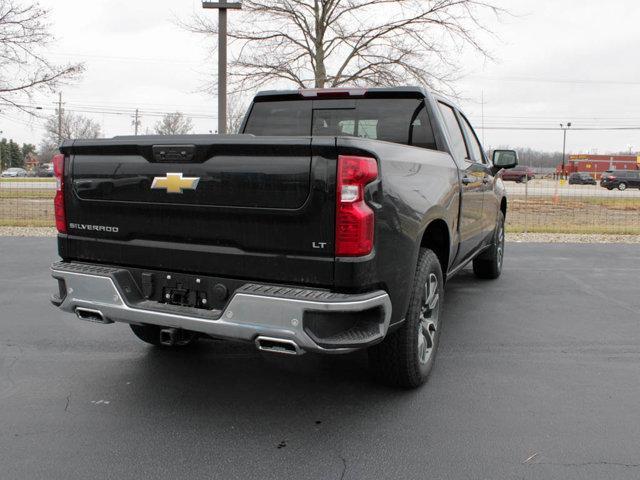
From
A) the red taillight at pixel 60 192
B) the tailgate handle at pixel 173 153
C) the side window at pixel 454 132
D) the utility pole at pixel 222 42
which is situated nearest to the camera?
the tailgate handle at pixel 173 153

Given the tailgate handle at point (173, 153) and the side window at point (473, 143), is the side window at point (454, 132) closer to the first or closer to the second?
the side window at point (473, 143)

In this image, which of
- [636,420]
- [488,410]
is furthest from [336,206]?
Result: [636,420]

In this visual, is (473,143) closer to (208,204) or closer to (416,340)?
(416,340)

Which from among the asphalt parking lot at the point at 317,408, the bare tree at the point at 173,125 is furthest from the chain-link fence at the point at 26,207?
the bare tree at the point at 173,125

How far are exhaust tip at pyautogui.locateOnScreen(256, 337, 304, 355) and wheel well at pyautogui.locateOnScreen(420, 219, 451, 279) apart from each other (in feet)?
4.39

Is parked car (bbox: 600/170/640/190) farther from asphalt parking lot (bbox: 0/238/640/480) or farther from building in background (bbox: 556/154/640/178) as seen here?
asphalt parking lot (bbox: 0/238/640/480)

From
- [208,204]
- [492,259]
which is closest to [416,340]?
[208,204]

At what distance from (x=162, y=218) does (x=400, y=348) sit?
1515 millimetres

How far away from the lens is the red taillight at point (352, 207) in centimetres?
268

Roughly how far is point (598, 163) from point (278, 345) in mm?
81621

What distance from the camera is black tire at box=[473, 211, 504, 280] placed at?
22.8 feet

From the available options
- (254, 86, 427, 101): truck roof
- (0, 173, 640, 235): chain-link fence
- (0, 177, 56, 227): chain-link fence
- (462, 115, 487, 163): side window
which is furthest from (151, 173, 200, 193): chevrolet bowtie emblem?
(0, 173, 640, 235): chain-link fence

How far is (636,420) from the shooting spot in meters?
3.16

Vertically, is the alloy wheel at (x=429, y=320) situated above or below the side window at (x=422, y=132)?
below
